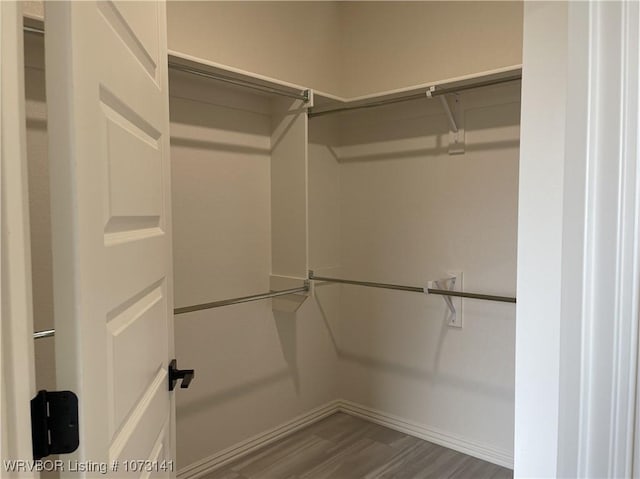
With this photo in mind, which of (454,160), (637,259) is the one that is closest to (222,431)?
(454,160)

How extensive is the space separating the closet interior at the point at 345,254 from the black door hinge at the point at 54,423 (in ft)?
4.03

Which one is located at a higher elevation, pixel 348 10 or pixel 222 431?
pixel 348 10

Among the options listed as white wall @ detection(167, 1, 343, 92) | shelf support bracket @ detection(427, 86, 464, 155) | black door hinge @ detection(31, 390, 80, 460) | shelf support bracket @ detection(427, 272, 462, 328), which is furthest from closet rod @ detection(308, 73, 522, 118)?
black door hinge @ detection(31, 390, 80, 460)

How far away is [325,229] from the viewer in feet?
9.80

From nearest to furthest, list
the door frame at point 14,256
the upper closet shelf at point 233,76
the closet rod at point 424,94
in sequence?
the door frame at point 14,256 → the upper closet shelf at point 233,76 → the closet rod at point 424,94

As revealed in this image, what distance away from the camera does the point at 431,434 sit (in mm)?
2668

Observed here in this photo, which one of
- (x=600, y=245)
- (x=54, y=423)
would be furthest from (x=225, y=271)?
(x=600, y=245)

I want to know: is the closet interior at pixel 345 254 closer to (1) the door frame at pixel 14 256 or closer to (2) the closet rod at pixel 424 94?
(2) the closet rod at pixel 424 94

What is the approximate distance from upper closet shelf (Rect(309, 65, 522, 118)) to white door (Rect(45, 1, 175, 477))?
4.64 feet

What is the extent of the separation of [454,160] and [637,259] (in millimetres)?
1869

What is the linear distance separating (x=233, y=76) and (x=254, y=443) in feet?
6.21

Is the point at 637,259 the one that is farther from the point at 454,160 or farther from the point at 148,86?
the point at 454,160

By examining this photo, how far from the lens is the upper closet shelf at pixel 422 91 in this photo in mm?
2023

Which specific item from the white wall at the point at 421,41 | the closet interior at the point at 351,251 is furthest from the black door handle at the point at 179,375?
the white wall at the point at 421,41
